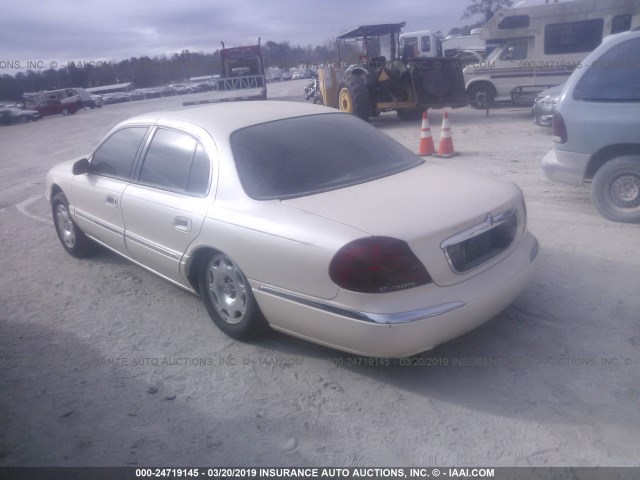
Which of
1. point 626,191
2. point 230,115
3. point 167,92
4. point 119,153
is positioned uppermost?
point 167,92

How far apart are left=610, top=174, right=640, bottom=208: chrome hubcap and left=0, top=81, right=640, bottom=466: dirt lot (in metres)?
0.65

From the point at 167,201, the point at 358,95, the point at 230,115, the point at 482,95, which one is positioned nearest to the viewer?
the point at 167,201

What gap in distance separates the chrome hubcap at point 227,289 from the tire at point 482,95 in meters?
12.7

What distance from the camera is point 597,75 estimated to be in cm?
525

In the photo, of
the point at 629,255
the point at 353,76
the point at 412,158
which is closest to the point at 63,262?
the point at 412,158

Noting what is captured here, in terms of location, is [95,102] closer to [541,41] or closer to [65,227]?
[541,41]

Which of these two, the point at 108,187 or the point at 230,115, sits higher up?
the point at 230,115

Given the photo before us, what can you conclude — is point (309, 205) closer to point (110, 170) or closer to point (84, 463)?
point (84, 463)

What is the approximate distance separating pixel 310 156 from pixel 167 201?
1.10 metres

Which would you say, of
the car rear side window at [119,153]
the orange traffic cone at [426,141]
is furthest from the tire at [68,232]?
the orange traffic cone at [426,141]

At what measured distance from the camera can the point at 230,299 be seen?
3641 millimetres

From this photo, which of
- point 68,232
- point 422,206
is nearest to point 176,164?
point 422,206

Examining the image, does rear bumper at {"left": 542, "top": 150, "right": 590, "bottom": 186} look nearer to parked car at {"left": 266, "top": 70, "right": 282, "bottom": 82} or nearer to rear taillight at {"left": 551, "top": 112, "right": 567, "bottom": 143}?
rear taillight at {"left": 551, "top": 112, "right": 567, "bottom": 143}

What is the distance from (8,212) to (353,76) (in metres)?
8.80
